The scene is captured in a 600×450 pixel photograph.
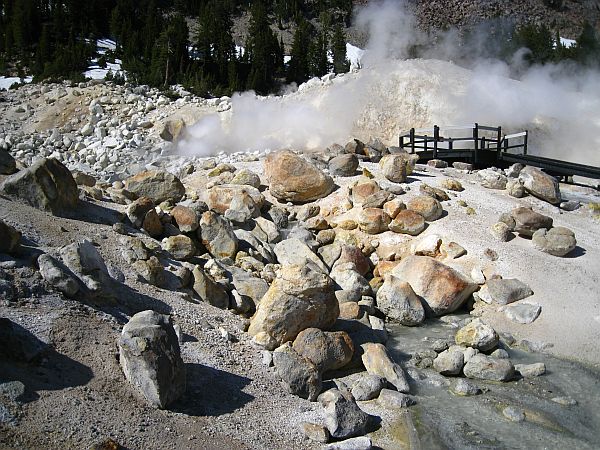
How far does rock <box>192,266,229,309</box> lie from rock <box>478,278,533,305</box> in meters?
4.02

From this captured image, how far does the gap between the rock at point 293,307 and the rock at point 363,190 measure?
5217mm

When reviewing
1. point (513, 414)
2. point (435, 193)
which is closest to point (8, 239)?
point (513, 414)

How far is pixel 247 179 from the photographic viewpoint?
46.0 ft

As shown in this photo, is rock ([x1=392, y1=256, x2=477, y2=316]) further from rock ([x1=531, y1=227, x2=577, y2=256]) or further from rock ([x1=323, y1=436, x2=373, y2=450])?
rock ([x1=323, y1=436, x2=373, y2=450])

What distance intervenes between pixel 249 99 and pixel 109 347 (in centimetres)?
1962

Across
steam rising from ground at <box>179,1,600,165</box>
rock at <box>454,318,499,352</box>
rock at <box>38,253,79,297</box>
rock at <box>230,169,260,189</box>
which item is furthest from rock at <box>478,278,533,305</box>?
steam rising from ground at <box>179,1,600,165</box>

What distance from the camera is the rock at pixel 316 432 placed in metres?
5.81

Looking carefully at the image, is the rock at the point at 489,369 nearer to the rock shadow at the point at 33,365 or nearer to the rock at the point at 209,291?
the rock at the point at 209,291

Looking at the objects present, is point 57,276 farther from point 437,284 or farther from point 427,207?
point 427,207

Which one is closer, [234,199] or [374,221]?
[374,221]

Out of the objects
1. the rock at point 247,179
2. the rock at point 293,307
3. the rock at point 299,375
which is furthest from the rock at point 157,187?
the rock at point 299,375

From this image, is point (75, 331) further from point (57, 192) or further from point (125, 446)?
point (57, 192)

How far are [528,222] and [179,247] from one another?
5.96 metres

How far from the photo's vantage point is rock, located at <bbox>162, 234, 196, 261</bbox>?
9.52 meters
